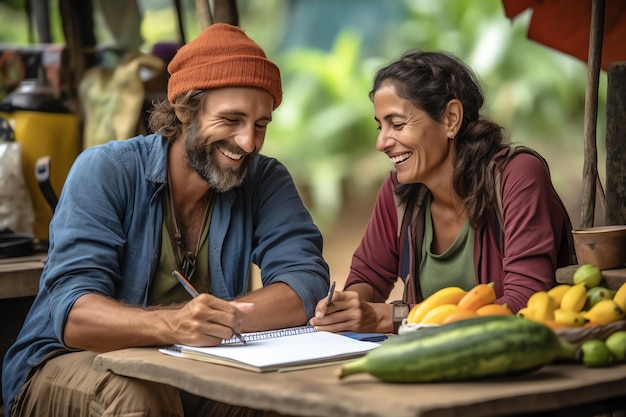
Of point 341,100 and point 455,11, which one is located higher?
point 455,11

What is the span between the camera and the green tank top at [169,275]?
3318 mm

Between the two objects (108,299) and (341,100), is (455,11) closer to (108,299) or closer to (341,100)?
(341,100)

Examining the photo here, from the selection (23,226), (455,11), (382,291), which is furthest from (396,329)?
(455,11)

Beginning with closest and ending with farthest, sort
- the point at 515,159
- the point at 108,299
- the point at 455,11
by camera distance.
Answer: the point at 108,299, the point at 515,159, the point at 455,11

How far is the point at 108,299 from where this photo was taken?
9.57 ft

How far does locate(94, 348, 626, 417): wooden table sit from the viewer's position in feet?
6.20

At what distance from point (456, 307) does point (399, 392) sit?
495mm

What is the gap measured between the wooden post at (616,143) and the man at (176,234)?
1011 mm

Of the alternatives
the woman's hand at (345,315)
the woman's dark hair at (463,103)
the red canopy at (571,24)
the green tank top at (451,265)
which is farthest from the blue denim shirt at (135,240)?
the red canopy at (571,24)

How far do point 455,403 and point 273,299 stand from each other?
4.30ft

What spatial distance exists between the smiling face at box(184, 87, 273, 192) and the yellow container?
5.61 ft

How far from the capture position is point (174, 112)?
3.49m

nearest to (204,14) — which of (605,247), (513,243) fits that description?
(513,243)

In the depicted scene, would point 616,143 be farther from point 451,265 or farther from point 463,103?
point 451,265
